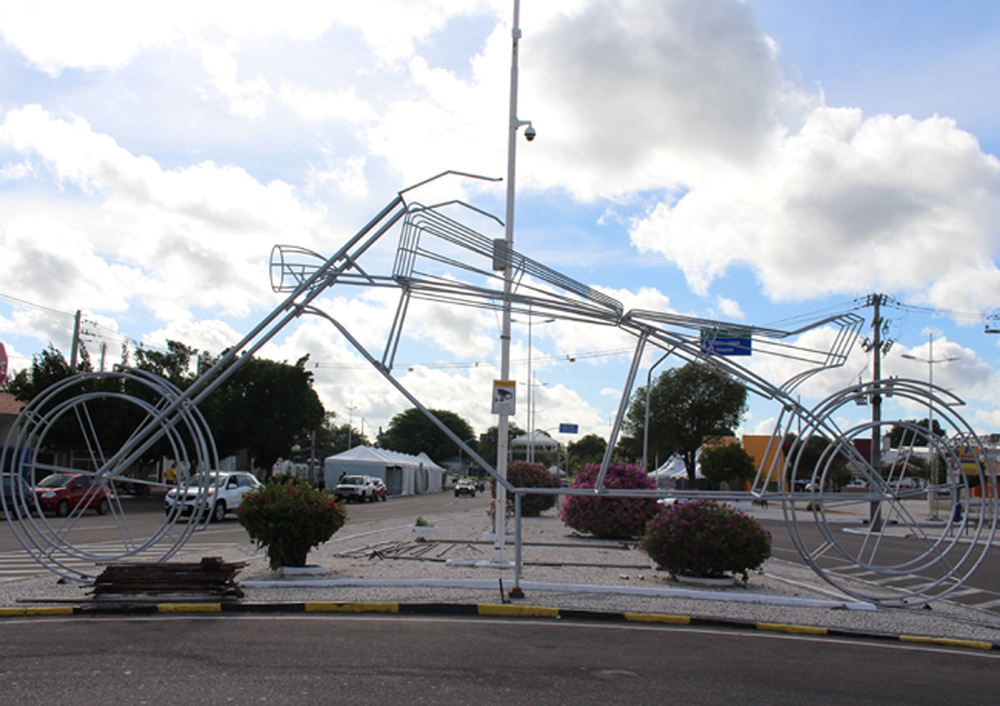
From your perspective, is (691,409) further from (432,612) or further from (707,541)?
(432,612)

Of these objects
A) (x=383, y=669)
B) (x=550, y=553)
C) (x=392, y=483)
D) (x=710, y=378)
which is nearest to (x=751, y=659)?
(x=383, y=669)

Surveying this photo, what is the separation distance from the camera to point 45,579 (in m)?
9.84

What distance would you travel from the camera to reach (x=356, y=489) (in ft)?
144

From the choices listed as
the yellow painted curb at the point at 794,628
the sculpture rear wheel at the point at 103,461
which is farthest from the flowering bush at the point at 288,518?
the yellow painted curb at the point at 794,628

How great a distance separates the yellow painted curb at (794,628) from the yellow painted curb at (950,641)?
79cm

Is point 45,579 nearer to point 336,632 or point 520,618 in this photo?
point 336,632

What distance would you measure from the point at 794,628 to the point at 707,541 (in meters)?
2.50

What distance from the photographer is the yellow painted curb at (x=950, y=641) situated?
739 centimetres

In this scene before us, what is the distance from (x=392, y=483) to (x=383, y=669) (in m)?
55.8

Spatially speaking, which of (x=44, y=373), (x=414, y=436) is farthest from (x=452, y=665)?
(x=414, y=436)

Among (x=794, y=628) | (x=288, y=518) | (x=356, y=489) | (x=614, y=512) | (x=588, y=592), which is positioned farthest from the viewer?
(x=356, y=489)

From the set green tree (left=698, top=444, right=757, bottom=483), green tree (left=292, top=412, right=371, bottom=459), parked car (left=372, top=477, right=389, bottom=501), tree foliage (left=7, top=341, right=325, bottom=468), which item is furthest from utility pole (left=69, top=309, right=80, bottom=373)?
green tree (left=292, top=412, right=371, bottom=459)

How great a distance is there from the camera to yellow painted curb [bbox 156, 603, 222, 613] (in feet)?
26.0

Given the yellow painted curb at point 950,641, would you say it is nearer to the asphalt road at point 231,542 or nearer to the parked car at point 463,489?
the asphalt road at point 231,542
